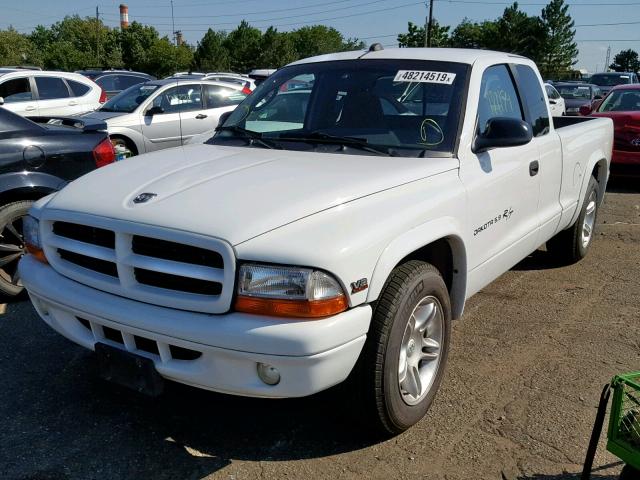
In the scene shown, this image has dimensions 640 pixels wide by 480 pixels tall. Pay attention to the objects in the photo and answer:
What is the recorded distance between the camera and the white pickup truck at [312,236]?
243 centimetres

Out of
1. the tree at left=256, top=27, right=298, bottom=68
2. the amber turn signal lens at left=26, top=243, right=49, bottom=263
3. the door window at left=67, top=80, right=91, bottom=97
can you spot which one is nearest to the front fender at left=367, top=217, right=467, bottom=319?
the amber turn signal lens at left=26, top=243, right=49, bottom=263

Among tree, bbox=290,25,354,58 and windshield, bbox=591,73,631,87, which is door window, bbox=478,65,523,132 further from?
tree, bbox=290,25,354,58

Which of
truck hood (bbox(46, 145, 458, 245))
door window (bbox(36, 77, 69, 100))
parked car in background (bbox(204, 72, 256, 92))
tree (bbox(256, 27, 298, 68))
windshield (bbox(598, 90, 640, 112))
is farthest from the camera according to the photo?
tree (bbox(256, 27, 298, 68))

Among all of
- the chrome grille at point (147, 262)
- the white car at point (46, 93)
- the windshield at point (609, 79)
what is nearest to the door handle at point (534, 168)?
the chrome grille at point (147, 262)

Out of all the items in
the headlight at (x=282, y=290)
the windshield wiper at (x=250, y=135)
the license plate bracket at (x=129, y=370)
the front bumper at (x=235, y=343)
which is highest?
the windshield wiper at (x=250, y=135)

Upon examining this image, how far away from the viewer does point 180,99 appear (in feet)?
37.7

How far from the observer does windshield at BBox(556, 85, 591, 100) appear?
2031 centimetres

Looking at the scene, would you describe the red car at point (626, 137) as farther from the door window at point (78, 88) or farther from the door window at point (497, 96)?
the door window at point (78, 88)

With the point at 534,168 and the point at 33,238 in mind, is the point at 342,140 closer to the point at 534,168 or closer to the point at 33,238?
the point at 534,168

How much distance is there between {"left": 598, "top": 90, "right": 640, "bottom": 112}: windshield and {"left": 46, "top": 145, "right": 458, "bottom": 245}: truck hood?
8303 mm

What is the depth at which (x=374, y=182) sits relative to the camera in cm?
291

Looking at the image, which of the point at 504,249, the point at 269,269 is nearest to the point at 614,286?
the point at 504,249

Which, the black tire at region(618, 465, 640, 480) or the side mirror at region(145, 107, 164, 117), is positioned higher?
the side mirror at region(145, 107, 164, 117)

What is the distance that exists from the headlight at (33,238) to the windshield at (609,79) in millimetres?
25548
